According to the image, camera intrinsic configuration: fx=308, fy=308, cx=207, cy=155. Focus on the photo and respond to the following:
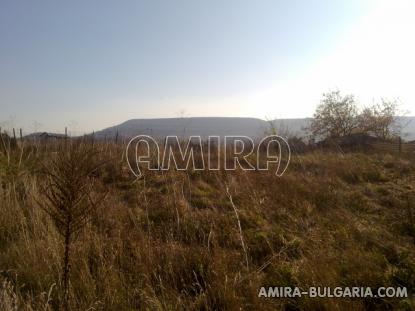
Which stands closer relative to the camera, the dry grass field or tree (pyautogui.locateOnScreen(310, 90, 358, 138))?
the dry grass field

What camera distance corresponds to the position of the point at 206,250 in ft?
10.5

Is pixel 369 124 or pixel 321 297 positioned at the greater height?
pixel 369 124

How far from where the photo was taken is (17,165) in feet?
18.0

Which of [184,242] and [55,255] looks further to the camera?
[184,242]

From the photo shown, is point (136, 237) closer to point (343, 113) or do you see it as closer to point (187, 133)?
point (187, 133)

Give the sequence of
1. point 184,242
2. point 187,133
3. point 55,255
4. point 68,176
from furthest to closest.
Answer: point 187,133
point 184,242
point 55,255
point 68,176

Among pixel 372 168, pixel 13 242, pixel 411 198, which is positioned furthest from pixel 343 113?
pixel 13 242

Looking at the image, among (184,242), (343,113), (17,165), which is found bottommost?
(184,242)

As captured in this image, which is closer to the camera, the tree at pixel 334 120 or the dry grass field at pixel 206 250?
the dry grass field at pixel 206 250

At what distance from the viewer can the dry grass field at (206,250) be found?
8.15ft

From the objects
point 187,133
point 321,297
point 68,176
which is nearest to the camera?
point 68,176

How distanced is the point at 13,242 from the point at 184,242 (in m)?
1.85

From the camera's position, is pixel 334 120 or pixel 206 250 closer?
pixel 206 250

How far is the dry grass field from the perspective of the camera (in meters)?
2.48
